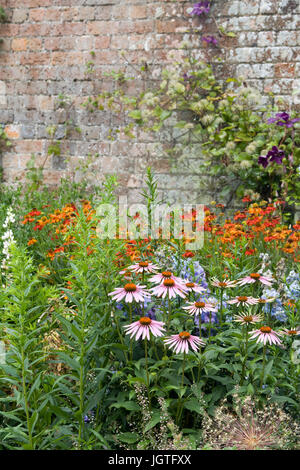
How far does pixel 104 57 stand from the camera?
5477mm

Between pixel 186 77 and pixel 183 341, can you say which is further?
pixel 186 77

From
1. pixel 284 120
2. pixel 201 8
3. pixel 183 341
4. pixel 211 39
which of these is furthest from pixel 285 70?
pixel 183 341

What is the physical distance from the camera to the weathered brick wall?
499cm

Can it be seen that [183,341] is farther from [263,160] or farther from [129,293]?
[263,160]

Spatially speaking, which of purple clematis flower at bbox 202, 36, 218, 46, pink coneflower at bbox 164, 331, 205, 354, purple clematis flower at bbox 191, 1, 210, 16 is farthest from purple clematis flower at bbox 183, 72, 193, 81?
pink coneflower at bbox 164, 331, 205, 354

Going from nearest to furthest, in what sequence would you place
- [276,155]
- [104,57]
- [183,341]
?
[183,341] < [276,155] < [104,57]

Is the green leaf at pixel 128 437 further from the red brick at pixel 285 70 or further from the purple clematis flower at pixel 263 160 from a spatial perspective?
the red brick at pixel 285 70

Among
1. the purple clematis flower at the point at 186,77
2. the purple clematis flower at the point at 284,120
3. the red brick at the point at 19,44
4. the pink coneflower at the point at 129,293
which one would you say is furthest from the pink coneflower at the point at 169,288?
the red brick at the point at 19,44

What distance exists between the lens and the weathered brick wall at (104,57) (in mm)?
4988

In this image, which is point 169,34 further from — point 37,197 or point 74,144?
point 37,197

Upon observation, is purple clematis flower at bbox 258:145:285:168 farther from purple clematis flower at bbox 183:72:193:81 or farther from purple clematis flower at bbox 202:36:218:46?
purple clematis flower at bbox 202:36:218:46

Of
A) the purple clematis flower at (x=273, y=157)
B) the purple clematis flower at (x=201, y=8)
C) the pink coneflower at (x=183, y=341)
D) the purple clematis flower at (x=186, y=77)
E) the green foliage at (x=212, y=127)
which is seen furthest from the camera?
the purple clematis flower at (x=186, y=77)

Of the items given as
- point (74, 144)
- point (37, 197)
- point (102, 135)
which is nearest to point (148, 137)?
point (102, 135)

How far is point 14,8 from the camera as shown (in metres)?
5.77
